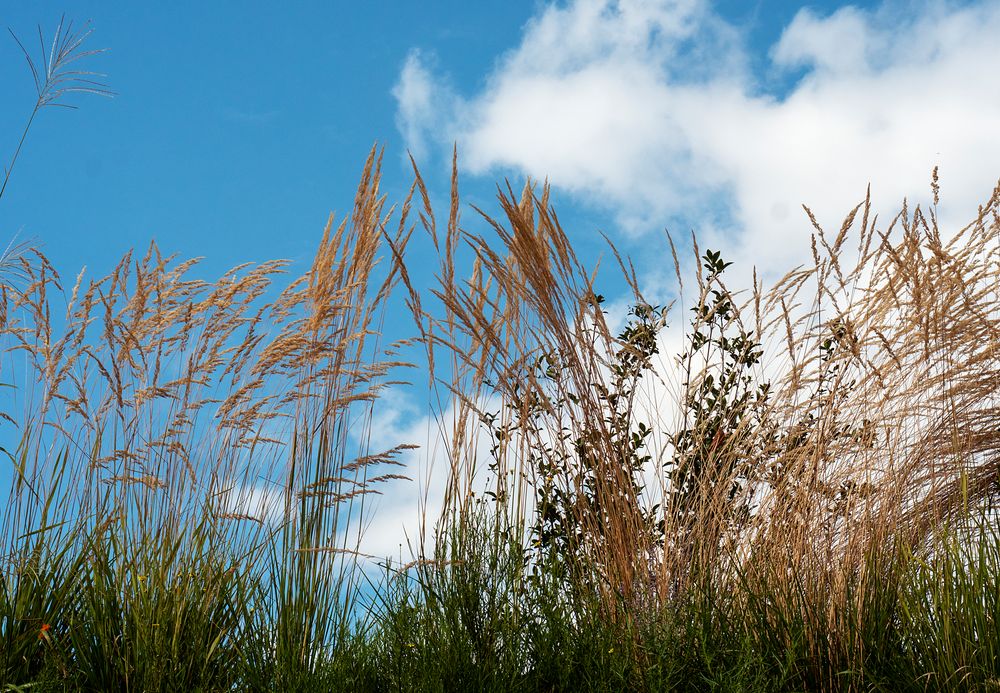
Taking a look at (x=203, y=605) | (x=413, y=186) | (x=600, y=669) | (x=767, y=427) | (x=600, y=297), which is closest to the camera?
(x=600, y=669)

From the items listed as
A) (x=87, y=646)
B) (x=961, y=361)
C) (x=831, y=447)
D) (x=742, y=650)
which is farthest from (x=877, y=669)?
(x=87, y=646)

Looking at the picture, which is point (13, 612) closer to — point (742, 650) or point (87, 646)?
point (87, 646)

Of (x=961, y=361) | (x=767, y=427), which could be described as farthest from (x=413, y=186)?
(x=961, y=361)

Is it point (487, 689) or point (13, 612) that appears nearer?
point (487, 689)

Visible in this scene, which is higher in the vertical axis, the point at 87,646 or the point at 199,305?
the point at 199,305

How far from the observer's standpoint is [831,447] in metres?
2.54

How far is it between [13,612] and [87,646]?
0.30 m

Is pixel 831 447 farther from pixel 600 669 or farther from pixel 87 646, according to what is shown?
pixel 87 646

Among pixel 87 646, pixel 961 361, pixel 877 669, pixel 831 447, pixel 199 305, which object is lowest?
pixel 877 669

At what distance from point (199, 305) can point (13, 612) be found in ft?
3.57

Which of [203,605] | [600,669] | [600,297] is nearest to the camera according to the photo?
[600,669]

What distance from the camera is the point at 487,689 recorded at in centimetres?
231

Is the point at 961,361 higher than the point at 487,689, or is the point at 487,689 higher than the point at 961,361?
the point at 961,361

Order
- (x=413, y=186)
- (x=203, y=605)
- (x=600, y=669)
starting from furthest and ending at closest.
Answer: (x=413, y=186) → (x=203, y=605) → (x=600, y=669)
